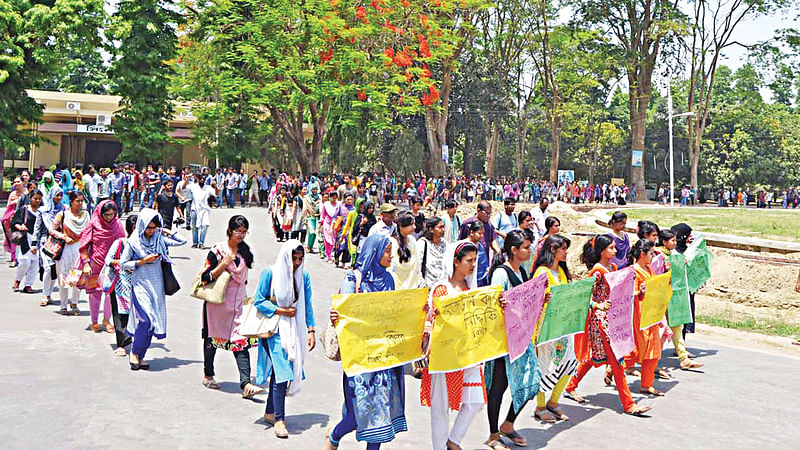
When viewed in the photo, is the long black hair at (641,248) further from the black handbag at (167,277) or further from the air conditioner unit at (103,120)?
the air conditioner unit at (103,120)

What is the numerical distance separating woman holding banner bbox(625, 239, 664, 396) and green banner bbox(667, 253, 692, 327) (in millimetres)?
850

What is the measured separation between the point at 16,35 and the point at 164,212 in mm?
17545

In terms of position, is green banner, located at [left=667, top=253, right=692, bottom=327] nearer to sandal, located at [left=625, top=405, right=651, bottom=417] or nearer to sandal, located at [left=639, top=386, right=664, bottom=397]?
sandal, located at [left=639, top=386, right=664, bottom=397]

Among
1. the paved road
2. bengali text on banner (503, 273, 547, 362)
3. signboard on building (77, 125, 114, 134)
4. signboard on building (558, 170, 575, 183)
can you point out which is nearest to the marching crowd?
bengali text on banner (503, 273, 547, 362)

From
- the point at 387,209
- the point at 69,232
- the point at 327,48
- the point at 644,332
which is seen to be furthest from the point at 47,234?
the point at 327,48

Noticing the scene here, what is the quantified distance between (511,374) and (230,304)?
266 centimetres

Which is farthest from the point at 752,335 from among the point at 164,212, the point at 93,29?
the point at 93,29

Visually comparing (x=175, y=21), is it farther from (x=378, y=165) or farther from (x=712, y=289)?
(x=712, y=289)

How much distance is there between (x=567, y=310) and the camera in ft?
20.5

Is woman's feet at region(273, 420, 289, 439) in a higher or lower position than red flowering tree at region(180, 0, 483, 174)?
lower

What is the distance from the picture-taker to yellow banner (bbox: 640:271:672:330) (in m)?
7.23

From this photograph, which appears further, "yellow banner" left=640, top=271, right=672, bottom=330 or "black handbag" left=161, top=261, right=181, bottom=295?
"black handbag" left=161, top=261, right=181, bottom=295

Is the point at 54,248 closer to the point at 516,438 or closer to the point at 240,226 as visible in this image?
the point at 240,226

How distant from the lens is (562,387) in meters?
6.55
